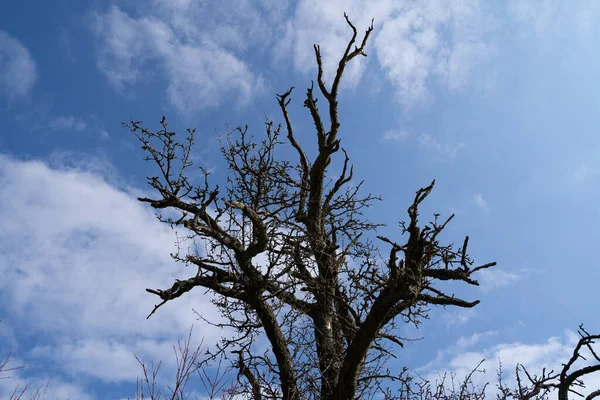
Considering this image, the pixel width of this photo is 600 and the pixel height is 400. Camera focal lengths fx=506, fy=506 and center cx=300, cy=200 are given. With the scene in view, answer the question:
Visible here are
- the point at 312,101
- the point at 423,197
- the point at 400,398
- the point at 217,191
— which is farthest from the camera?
the point at 312,101

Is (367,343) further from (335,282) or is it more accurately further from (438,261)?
(335,282)

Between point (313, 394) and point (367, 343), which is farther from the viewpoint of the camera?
point (313, 394)

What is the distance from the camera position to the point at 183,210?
708 centimetres

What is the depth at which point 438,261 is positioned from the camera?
225 inches

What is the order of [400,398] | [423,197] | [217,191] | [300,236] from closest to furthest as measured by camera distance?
[423,197]
[217,191]
[400,398]
[300,236]

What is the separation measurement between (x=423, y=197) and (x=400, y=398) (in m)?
3.13

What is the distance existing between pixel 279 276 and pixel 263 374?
1.36 meters

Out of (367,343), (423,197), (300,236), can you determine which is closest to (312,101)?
(300,236)

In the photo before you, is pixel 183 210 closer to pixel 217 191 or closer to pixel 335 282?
pixel 217 191

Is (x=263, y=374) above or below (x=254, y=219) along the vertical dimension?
below

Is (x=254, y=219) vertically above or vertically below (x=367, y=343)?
above

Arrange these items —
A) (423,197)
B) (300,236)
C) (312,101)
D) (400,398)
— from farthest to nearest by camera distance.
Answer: (312,101), (300,236), (400,398), (423,197)

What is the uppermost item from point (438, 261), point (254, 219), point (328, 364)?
point (254, 219)

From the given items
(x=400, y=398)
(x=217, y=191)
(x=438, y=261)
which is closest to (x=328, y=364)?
(x=400, y=398)
